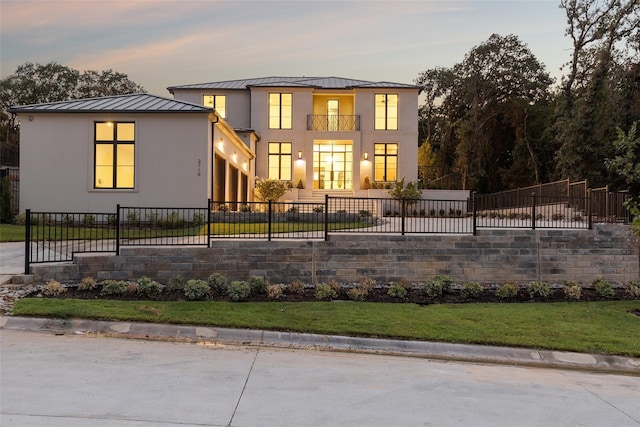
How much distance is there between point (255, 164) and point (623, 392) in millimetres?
25083

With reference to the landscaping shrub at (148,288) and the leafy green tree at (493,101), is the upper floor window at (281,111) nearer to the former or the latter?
the leafy green tree at (493,101)

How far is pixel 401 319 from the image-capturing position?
902 cm

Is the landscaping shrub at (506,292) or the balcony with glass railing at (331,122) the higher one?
the balcony with glass railing at (331,122)

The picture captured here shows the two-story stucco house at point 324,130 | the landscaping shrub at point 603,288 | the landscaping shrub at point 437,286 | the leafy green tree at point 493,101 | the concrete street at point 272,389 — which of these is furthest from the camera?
the leafy green tree at point 493,101

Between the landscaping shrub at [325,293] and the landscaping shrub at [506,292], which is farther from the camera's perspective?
the landscaping shrub at [506,292]

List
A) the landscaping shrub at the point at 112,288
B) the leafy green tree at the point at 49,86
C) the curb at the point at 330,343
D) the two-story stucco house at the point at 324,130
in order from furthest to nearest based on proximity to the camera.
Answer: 1. the leafy green tree at the point at 49,86
2. the two-story stucco house at the point at 324,130
3. the landscaping shrub at the point at 112,288
4. the curb at the point at 330,343

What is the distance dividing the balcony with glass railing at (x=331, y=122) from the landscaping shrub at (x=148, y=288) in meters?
20.6

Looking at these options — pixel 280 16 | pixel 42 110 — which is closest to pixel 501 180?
pixel 280 16

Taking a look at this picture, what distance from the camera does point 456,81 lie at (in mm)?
42906

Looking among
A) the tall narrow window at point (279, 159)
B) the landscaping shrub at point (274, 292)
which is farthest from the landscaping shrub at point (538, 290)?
the tall narrow window at point (279, 159)

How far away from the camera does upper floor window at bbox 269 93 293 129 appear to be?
29453 mm

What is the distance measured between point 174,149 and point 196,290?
969 centimetres

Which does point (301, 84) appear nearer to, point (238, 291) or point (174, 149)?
point (174, 149)

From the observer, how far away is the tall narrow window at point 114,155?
18375mm
